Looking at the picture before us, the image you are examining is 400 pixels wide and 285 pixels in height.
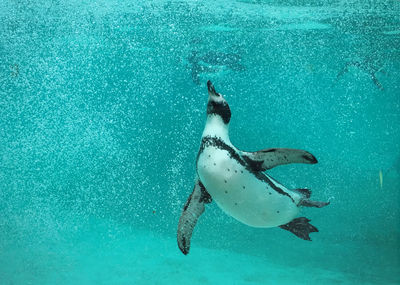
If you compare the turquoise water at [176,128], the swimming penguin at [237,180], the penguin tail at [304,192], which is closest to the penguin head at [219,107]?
the swimming penguin at [237,180]

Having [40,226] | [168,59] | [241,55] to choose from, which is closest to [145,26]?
[168,59]

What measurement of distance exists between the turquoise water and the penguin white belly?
612cm

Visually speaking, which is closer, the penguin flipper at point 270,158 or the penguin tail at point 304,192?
the penguin flipper at point 270,158

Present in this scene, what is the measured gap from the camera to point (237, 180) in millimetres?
3174

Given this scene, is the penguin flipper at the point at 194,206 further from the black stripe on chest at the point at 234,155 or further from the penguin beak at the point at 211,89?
the penguin beak at the point at 211,89

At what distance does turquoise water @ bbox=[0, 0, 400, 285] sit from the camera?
9.85 meters

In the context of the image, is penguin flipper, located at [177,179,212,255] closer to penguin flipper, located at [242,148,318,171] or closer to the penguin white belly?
the penguin white belly

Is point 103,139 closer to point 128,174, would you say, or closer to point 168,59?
point 128,174

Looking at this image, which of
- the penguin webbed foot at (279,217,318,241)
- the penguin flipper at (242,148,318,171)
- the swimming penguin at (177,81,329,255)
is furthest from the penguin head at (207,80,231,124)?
the penguin webbed foot at (279,217,318,241)

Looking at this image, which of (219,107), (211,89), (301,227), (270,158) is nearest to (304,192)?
(301,227)

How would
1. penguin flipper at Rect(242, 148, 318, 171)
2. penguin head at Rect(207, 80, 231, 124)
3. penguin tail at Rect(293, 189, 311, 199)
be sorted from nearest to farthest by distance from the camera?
1. penguin flipper at Rect(242, 148, 318, 171)
2. penguin head at Rect(207, 80, 231, 124)
3. penguin tail at Rect(293, 189, 311, 199)

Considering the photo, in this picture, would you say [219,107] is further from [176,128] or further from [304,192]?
[176,128]

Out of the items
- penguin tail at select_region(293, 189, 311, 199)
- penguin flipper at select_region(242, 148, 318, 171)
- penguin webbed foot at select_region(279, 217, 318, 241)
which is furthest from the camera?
penguin webbed foot at select_region(279, 217, 318, 241)

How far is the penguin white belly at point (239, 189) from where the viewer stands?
3148 mm
